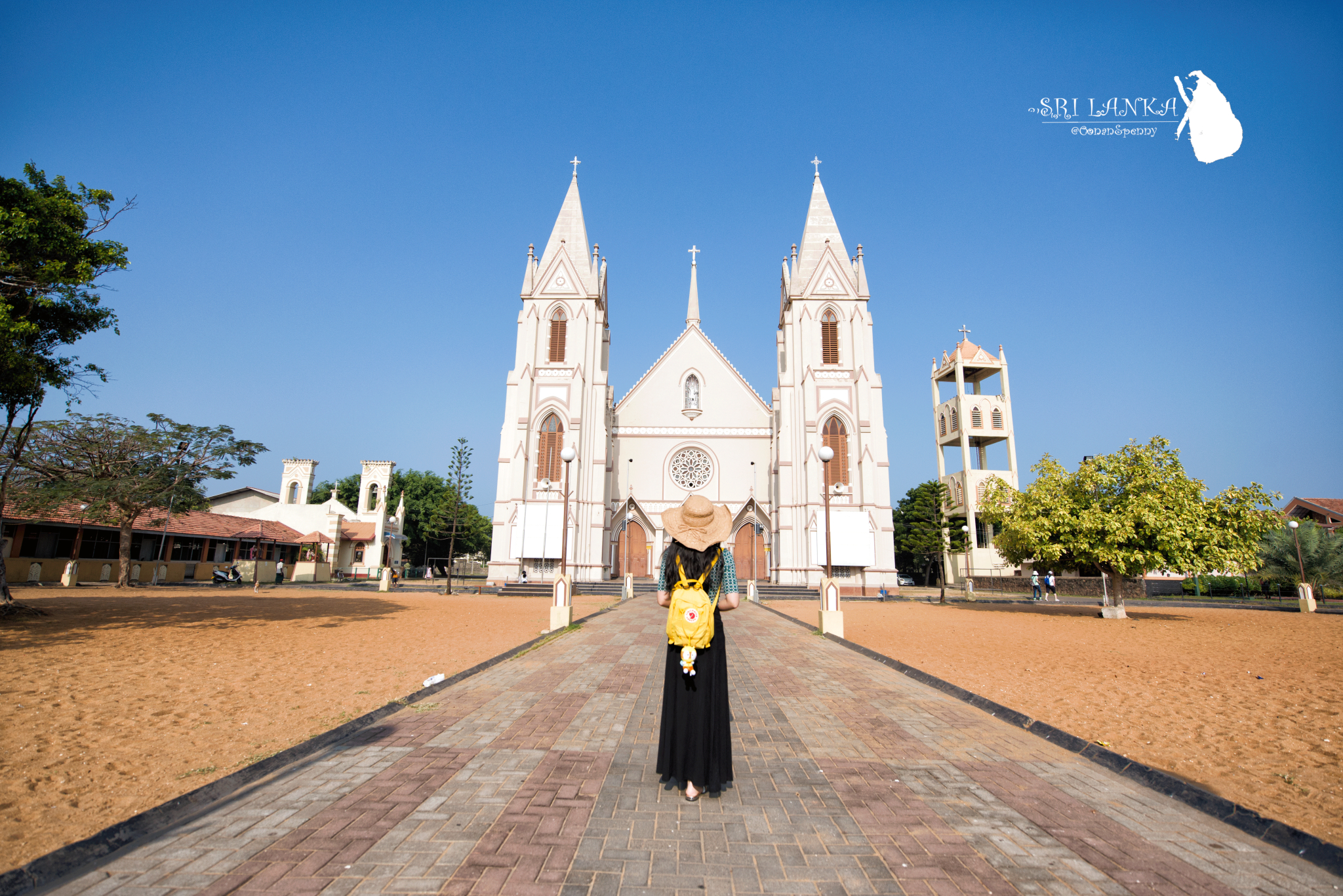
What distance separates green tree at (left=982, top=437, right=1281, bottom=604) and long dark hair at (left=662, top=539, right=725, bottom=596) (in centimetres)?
1912

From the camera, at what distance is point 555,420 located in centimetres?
3369

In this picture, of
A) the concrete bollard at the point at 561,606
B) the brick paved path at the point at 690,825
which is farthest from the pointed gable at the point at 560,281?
the brick paved path at the point at 690,825

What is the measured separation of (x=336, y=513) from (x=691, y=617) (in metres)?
44.7

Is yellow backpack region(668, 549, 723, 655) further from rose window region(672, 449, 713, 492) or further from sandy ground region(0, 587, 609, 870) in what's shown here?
rose window region(672, 449, 713, 492)

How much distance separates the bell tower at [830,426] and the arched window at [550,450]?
12220 millimetres

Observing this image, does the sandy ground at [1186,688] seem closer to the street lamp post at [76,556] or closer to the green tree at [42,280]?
the green tree at [42,280]

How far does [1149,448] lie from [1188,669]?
13.2m

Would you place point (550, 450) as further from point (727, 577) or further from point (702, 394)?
point (727, 577)

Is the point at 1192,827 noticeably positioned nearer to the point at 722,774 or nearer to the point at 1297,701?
the point at 722,774

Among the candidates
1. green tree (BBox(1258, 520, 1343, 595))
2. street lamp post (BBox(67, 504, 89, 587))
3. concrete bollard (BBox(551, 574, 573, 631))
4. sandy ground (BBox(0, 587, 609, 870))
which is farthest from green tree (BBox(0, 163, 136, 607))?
green tree (BBox(1258, 520, 1343, 595))

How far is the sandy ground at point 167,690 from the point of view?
3914mm

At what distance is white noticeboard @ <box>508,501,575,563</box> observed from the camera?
3134 centimetres

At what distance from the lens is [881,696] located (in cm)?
721

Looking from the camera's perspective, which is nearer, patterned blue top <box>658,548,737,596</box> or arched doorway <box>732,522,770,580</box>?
patterned blue top <box>658,548,737,596</box>
